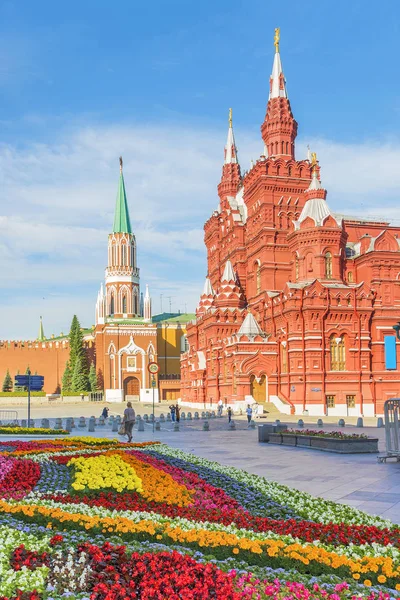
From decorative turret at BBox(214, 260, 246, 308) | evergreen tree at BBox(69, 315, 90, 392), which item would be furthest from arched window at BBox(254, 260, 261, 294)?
evergreen tree at BBox(69, 315, 90, 392)

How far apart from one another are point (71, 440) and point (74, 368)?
227ft

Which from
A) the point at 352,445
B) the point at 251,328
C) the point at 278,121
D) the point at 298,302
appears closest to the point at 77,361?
the point at 251,328

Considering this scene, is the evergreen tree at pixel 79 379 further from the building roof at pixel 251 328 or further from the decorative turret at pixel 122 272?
the building roof at pixel 251 328

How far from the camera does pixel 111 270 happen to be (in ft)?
Answer: 306

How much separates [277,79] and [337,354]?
27.4 meters

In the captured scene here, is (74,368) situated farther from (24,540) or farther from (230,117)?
(24,540)

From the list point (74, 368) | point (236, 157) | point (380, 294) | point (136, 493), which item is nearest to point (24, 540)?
point (136, 493)

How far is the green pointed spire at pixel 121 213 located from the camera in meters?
93.7

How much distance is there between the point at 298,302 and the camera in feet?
164

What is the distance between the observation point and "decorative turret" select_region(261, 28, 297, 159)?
195 ft

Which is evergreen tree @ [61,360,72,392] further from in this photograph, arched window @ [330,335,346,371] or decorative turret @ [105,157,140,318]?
arched window @ [330,335,346,371]

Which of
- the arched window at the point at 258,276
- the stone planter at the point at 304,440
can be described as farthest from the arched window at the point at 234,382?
the stone planter at the point at 304,440

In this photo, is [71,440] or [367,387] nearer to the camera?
[71,440]

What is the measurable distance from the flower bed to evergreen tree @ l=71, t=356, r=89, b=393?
7659 cm
